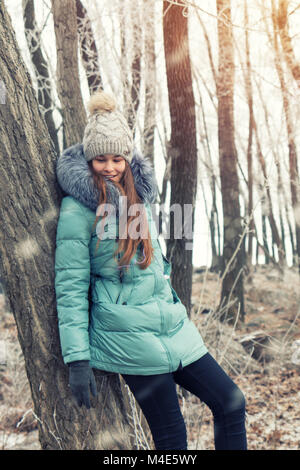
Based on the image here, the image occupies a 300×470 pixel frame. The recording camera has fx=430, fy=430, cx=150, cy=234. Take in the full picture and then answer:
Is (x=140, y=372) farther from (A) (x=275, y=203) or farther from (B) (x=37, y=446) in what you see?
(A) (x=275, y=203)

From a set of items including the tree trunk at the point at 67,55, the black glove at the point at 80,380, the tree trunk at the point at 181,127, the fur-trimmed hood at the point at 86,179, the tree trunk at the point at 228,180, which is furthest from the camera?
the tree trunk at the point at 228,180

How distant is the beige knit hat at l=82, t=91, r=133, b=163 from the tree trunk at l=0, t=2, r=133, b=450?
0.23 metres

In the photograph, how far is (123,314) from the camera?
6.87ft

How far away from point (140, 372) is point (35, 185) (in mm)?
1053

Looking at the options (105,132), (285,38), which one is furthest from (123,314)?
(285,38)

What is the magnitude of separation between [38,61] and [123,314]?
6.78 meters

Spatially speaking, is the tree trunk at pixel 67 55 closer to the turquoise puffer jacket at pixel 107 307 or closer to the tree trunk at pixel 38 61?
the turquoise puffer jacket at pixel 107 307

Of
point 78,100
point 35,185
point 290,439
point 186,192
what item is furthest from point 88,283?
point 290,439

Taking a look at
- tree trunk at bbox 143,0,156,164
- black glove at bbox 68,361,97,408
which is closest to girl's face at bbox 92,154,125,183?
black glove at bbox 68,361,97,408

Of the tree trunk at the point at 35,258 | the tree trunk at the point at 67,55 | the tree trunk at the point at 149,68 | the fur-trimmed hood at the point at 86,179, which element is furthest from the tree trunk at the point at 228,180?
the tree trunk at the point at 35,258

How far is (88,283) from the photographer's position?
2145 mm

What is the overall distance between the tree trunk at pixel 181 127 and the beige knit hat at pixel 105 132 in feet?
8.30

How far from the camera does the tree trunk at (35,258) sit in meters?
2.09

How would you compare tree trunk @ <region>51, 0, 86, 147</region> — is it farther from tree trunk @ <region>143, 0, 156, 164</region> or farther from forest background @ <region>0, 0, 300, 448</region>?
tree trunk @ <region>143, 0, 156, 164</region>
